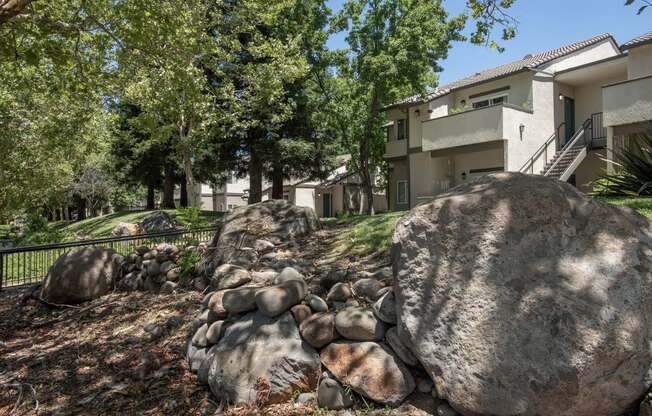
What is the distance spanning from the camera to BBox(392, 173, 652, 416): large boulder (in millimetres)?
2504

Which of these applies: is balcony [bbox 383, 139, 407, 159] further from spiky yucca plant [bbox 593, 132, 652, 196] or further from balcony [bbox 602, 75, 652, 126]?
spiky yucca plant [bbox 593, 132, 652, 196]

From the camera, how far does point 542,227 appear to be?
115 inches

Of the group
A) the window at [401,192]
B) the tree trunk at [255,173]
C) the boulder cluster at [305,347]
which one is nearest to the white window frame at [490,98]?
the window at [401,192]

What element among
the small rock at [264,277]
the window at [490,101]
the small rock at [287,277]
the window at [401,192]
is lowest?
the small rock at [264,277]

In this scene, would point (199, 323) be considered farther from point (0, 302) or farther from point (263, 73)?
point (263, 73)

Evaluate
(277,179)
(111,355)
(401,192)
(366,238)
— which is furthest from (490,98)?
(111,355)

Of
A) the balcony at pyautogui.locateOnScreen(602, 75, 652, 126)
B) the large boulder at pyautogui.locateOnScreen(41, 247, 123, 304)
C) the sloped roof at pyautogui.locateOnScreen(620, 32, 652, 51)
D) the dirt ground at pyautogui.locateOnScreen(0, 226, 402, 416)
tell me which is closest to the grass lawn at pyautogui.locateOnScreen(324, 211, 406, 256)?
the dirt ground at pyautogui.locateOnScreen(0, 226, 402, 416)

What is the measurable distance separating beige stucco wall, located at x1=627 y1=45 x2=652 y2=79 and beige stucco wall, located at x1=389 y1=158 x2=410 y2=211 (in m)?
10.2

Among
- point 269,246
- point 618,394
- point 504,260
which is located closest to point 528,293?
point 504,260

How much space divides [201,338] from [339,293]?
1.48 metres

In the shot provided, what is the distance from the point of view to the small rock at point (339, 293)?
4051 millimetres

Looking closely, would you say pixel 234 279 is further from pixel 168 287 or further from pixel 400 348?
pixel 400 348

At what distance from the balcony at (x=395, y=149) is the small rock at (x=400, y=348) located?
18539mm

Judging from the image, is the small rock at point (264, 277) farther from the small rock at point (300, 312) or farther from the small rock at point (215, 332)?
the small rock at point (300, 312)
